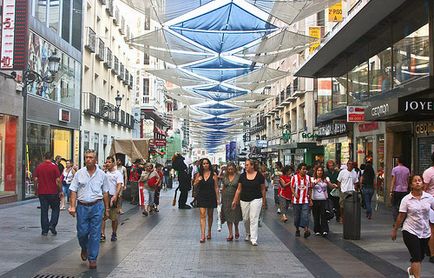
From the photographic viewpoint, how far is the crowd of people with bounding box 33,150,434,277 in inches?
270

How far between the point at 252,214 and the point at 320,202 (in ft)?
6.90

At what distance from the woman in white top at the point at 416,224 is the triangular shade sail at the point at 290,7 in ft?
39.0

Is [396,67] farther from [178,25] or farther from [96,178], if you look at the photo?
[96,178]

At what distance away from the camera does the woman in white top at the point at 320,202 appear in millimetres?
11695

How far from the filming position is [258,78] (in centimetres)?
3391

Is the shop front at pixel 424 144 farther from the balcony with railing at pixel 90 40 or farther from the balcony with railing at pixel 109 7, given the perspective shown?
the balcony with railing at pixel 109 7

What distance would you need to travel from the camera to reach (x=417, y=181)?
6.86 meters

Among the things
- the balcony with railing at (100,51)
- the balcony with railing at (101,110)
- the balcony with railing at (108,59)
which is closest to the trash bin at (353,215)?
the balcony with railing at (101,110)

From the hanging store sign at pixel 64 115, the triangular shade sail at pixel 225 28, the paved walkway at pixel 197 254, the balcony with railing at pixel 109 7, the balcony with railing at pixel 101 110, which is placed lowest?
the paved walkway at pixel 197 254

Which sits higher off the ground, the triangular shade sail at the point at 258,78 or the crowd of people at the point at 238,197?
the triangular shade sail at the point at 258,78

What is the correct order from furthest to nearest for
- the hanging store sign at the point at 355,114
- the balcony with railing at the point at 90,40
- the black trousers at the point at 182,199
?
the balcony with railing at the point at 90,40, the black trousers at the point at 182,199, the hanging store sign at the point at 355,114

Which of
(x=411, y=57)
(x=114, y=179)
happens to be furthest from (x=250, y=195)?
(x=411, y=57)

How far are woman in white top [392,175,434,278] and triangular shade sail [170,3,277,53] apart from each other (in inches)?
553

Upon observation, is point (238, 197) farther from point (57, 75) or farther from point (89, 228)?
point (57, 75)
